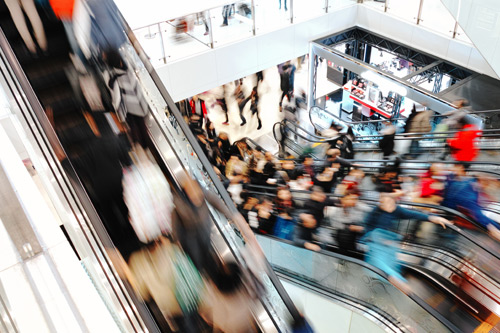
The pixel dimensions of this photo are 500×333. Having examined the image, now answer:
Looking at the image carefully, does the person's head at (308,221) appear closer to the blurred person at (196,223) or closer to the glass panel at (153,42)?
the blurred person at (196,223)

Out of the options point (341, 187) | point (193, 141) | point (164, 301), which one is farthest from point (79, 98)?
point (341, 187)

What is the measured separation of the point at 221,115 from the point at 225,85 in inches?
47.4

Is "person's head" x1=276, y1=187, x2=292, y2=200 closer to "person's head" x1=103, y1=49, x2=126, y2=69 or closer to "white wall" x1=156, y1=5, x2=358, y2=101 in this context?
"person's head" x1=103, y1=49, x2=126, y2=69

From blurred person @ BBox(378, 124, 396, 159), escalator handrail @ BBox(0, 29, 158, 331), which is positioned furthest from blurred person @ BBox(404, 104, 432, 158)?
escalator handrail @ BBox(0, 29, 158, 331)

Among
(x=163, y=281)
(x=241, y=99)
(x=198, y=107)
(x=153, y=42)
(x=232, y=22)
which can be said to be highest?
(x=163, y=281)

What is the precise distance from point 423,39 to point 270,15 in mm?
4121

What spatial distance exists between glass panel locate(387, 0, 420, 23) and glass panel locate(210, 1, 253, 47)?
4237 mm

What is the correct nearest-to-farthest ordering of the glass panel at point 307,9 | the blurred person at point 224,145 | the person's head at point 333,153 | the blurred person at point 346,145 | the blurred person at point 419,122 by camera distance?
the person's head at point 333,153 < the blurred person at point 346,145 < the blurred person at point 419,122 < the blurred person at point 224,145 < the glass panel at point 307,9

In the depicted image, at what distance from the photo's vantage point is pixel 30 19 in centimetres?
441

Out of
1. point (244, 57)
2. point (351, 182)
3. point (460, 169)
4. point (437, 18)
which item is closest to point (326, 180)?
point (351, 182)

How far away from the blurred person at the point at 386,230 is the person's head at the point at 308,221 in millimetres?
692

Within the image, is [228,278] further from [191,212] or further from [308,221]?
[308,221]

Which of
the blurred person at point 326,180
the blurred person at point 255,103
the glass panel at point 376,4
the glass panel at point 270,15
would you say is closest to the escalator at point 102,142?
the blurred person at point 326,180

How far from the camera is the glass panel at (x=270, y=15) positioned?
11133 mm
